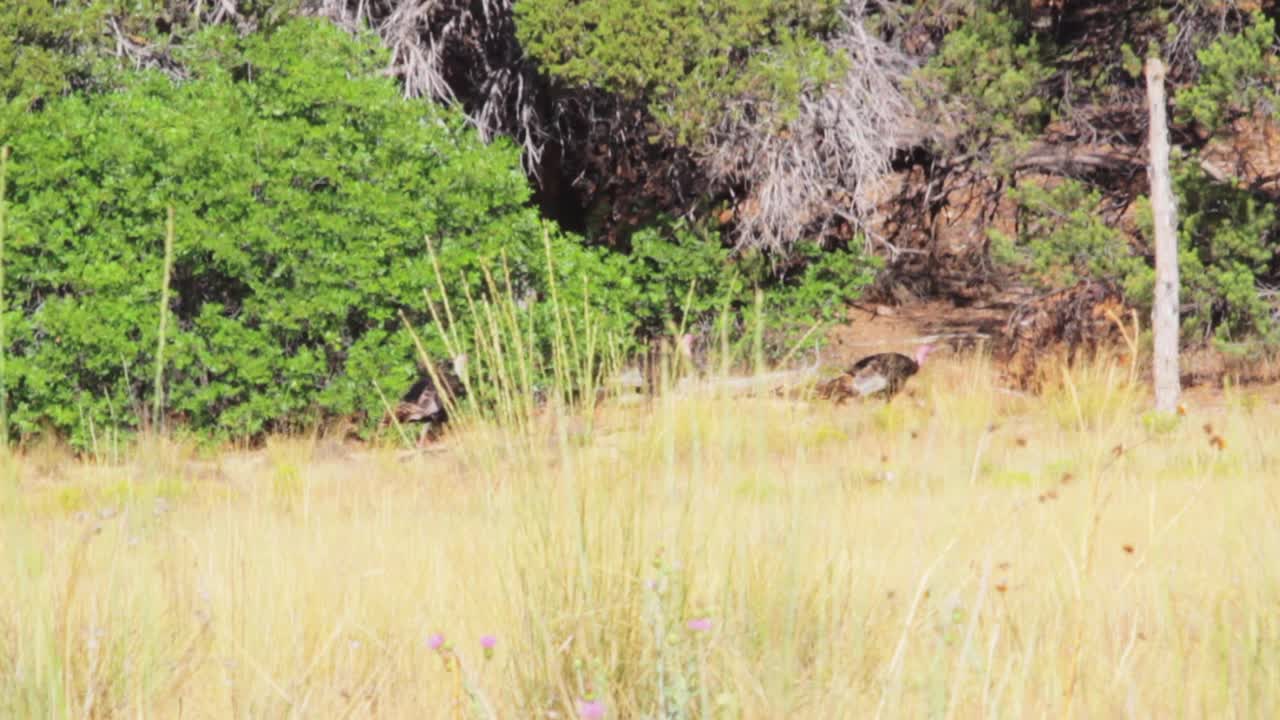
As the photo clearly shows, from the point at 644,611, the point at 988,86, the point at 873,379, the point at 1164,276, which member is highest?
the point at 988,86

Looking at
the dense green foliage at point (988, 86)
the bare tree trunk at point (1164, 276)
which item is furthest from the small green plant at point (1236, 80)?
the dense green foliage at point (988, 86)

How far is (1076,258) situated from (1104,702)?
894 cm

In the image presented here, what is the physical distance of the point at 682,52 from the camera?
10945mm

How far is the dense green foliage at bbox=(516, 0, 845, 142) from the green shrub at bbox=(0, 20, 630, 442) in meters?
1.09

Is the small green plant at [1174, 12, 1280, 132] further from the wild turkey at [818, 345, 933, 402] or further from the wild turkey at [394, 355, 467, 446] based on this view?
the wild turkey at [394, 355, 467, 446]

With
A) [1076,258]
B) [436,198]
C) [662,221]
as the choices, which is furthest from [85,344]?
[1076,258]

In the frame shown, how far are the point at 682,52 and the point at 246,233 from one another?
11.9 feet

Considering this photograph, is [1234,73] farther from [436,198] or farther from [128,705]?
[128,705]

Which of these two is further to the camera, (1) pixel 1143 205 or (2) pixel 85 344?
(1) pixel 1143 205

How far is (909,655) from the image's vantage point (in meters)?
3.50

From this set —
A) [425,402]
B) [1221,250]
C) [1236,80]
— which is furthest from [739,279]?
[1236,80]

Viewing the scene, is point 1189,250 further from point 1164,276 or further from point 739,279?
point 739,279

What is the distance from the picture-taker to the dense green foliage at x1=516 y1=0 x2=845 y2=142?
10.8 meters

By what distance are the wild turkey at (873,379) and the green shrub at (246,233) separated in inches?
103
